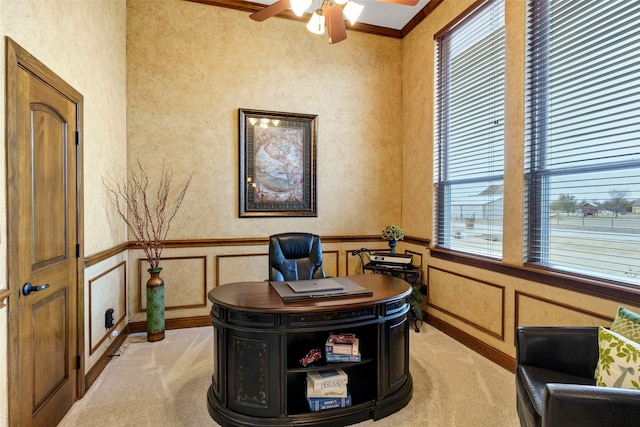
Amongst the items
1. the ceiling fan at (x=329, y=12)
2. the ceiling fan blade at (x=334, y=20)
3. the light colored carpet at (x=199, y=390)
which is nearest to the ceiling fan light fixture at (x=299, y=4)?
the ceiling fan at (x=329, y=12)

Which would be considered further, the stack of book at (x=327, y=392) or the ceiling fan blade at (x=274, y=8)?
the ceiling fan blade at (x=274, y=8)

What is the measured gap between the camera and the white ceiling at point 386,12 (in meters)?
3.82

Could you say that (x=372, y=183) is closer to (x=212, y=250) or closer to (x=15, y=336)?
(x=212, y=250)

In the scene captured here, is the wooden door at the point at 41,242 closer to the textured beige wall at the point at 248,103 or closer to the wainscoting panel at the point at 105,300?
the wainscoting panel at the point at 105,300

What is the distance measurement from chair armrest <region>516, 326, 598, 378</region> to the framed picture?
2.67 m

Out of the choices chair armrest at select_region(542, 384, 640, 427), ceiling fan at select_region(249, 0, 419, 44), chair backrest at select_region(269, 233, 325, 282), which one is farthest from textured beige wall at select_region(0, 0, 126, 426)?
chair armrest at select_region(542, 384, 640, 427)

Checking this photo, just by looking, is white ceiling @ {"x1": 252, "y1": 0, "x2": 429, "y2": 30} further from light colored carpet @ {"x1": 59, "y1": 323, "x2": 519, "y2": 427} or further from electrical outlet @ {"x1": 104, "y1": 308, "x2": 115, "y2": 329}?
light colored carpet @ {"x1": 59, "y1": 323, "x2": 519, "y2": 427}

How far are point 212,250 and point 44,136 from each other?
2.08m

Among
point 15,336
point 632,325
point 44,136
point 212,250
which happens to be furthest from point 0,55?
point 632,325

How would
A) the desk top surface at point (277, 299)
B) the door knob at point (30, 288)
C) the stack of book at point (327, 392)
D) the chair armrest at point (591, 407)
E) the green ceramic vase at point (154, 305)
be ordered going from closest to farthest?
the chair armrest at point (591, 407)
the door knob at point (30, 288)
the desk top surface at point (277, 299)
the stack of book at point (327, 392)
the green ceramic vase at point (154, 305)

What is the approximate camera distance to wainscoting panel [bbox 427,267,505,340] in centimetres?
299

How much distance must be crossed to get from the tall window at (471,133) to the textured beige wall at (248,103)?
0.79 m

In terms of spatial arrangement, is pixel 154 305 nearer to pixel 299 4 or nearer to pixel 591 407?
pixel 299 4

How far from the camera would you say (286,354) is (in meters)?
1.99
